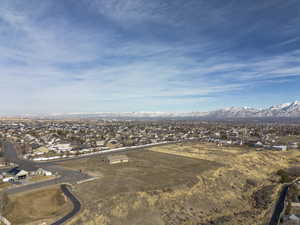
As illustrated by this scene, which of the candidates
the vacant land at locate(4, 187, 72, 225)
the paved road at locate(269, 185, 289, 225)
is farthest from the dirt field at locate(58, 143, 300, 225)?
the vacant land at locate(4, 187, 72, 225)

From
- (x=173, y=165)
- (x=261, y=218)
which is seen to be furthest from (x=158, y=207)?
(x=173, y=165)

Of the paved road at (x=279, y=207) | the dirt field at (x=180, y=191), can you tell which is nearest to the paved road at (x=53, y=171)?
the dirt field at (x=180, y=191)

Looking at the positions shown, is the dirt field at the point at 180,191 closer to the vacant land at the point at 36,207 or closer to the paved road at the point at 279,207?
the paved road at the point at 279,207

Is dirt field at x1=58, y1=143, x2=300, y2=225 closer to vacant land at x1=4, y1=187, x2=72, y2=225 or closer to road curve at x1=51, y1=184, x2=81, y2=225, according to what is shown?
road curve at x1=51, y1=184, x2=81, y2=225

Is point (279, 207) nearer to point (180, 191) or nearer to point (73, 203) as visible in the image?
point (180, 191)

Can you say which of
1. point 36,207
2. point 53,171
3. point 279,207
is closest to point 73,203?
point 36,207
